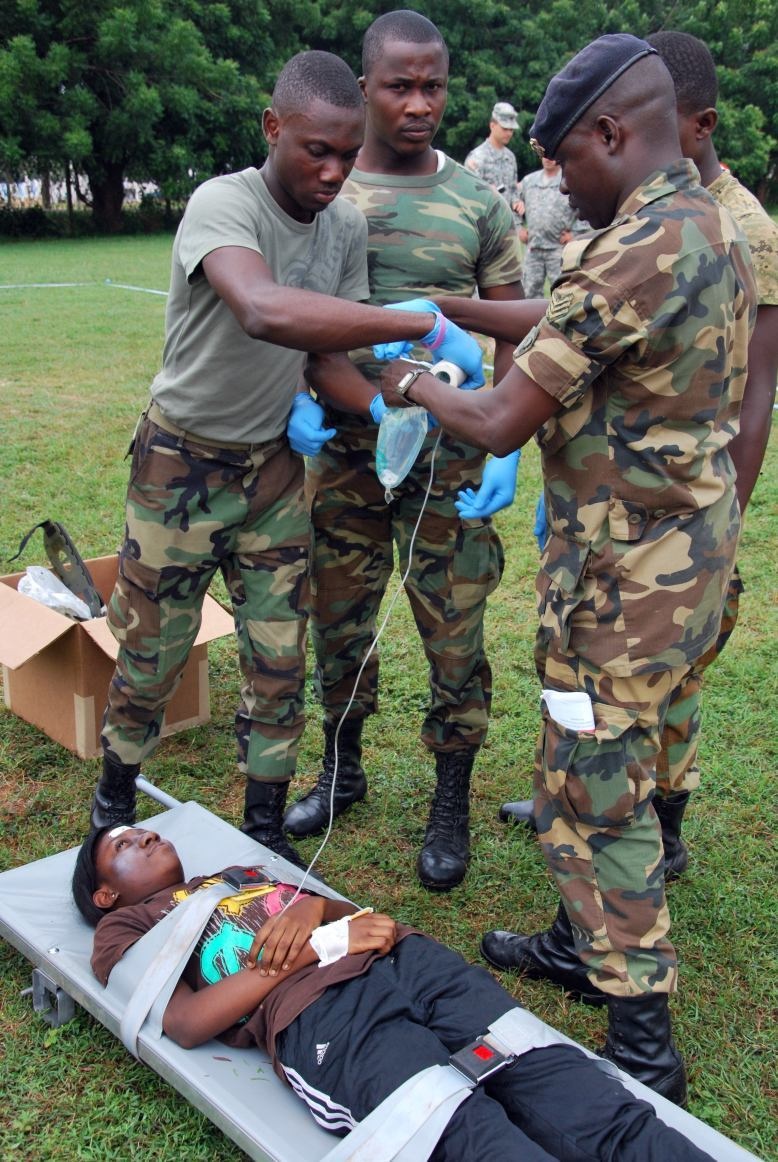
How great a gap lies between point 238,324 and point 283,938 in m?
1.49

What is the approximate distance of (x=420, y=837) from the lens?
3.41 meters

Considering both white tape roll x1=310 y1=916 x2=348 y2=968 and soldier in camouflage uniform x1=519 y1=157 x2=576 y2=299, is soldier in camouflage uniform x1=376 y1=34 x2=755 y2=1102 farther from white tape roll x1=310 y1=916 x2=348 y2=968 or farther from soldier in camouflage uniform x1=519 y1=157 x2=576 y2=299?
soldier in camouflage uniform x1=519 y1=157 x2=576 y2=299

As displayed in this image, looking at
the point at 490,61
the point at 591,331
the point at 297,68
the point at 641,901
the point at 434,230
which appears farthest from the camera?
the point at 490,61

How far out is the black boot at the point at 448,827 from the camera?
317cm

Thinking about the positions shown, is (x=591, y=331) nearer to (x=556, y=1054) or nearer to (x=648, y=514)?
(x=648, y=514)

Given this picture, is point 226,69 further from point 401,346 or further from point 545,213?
point 401,346

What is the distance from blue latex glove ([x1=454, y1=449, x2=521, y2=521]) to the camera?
276 cm

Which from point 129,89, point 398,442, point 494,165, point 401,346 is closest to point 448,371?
point 401,346

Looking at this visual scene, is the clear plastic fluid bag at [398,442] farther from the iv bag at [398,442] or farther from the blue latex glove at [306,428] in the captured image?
the blue latex glove at [306,428]

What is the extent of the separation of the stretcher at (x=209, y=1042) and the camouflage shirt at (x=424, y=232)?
1.43 m

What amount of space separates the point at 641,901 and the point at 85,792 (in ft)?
6.65

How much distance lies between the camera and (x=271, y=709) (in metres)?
3.01

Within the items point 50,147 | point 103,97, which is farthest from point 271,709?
point 103,97

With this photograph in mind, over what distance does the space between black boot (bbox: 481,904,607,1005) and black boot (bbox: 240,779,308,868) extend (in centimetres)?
66
